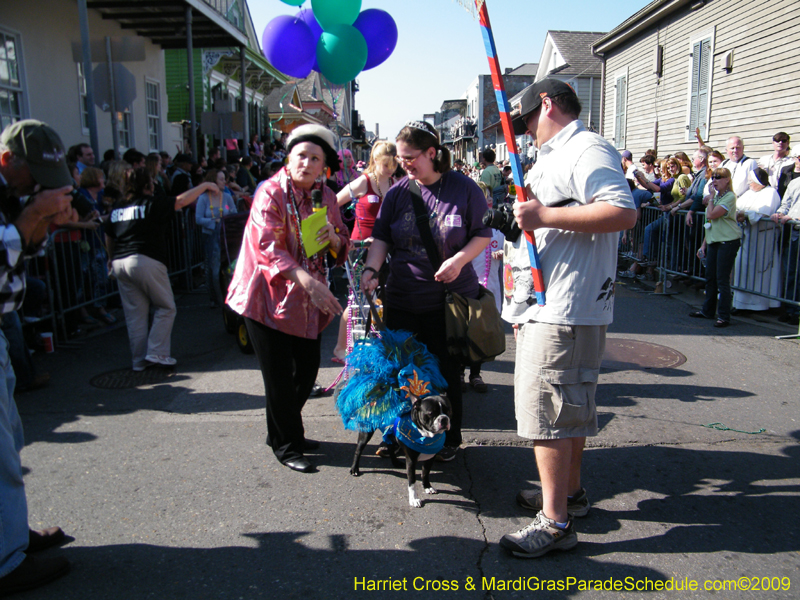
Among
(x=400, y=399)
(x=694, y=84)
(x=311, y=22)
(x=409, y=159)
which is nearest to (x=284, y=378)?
(x=400, y=399)

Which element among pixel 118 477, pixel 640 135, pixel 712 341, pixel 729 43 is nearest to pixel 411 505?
pixel 118 477

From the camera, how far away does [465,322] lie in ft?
11.3

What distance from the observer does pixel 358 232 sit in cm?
574

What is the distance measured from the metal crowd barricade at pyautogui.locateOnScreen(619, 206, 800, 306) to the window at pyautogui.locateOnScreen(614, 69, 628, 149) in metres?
10.7

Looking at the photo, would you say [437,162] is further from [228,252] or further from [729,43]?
[729,43]

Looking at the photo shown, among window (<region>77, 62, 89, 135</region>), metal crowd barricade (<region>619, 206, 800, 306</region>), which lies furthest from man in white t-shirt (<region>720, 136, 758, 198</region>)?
window (<region>77, 62, 89, 135</region>)

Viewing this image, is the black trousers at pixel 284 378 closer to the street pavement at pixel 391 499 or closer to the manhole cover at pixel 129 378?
the street pavement at pixel 391 499

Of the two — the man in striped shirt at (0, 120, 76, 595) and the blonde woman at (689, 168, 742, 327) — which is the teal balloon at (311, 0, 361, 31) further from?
the blonde woman at (689, 168, 742, 327)

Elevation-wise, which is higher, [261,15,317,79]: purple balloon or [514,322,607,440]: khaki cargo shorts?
[261,15,317,79]: purple balloon

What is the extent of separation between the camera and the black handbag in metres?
3.42

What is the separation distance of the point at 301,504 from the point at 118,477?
46.8 inches

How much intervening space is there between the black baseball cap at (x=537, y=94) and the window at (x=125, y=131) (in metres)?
12.0

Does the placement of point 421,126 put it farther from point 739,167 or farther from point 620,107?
point 620,107

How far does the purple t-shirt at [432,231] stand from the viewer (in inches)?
137
